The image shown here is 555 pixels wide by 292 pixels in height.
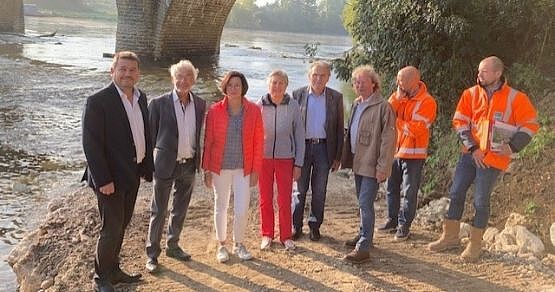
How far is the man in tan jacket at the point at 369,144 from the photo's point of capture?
430 centimetres

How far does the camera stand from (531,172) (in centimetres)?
557

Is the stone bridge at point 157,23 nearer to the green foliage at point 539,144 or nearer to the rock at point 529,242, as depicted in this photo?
the green foliage at point 539,144

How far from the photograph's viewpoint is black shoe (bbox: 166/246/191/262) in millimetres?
4438

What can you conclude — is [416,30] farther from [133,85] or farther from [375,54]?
[133,85]

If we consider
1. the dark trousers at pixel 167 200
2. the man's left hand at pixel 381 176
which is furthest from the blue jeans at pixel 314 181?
the dark trousers at pixel 167 200

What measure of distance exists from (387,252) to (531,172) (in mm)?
1894

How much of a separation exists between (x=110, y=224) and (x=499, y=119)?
9.51 ft

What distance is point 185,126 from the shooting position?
4.14m

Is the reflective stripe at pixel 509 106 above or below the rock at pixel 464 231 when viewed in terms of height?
above

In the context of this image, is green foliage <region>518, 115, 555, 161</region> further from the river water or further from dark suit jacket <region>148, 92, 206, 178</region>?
the river water

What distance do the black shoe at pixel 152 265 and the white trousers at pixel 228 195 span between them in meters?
0.53

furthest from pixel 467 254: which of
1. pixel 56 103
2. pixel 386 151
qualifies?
pixel 56 103

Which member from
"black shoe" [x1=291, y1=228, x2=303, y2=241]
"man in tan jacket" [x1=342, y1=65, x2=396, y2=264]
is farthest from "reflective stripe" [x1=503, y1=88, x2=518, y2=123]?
"black shoe" [x1=291, y1=228, x2=303, y2=241]

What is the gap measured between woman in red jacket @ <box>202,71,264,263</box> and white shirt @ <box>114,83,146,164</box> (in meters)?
0.61
